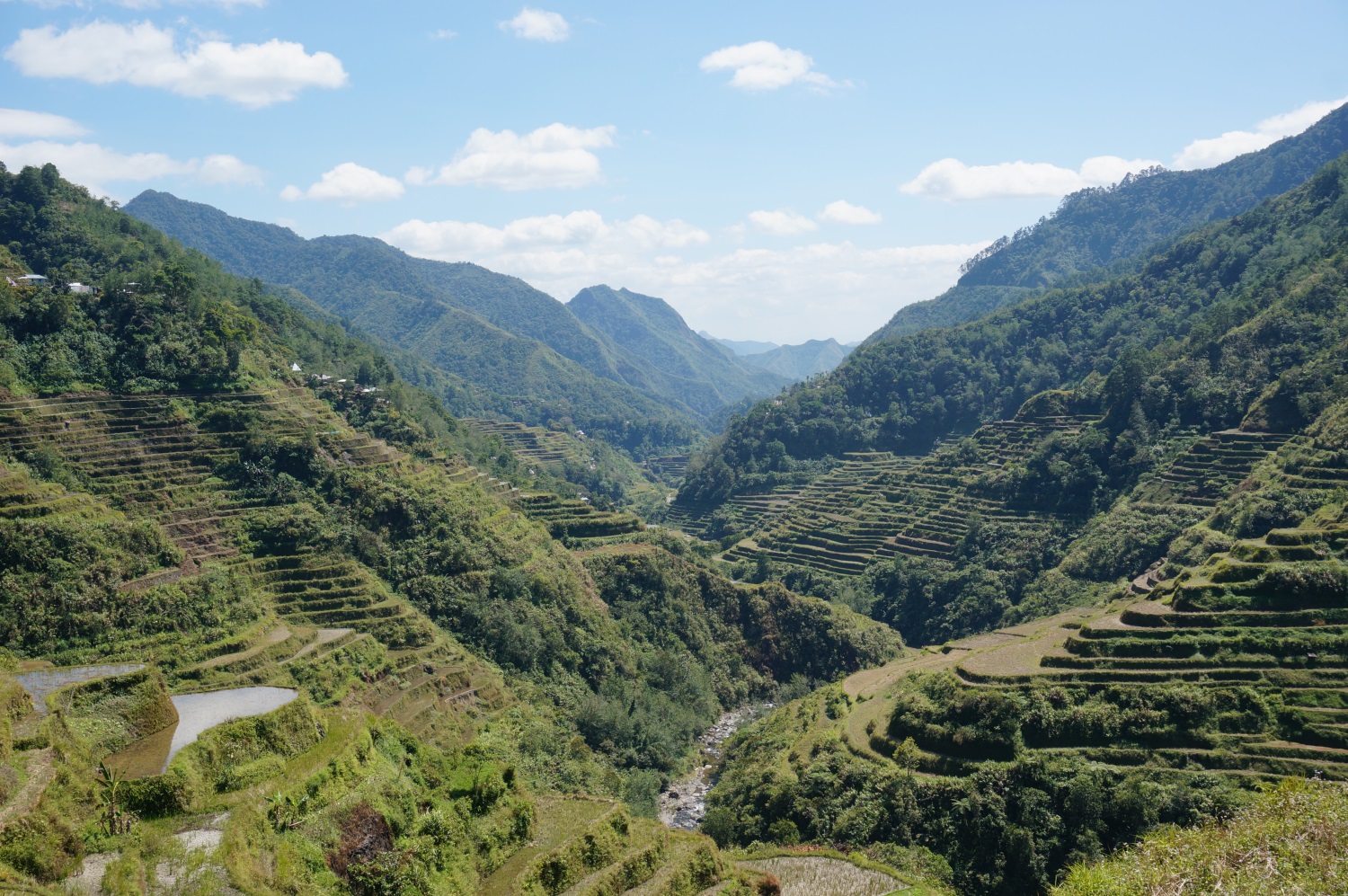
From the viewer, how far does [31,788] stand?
14.7 metres

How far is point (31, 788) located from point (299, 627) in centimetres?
2047

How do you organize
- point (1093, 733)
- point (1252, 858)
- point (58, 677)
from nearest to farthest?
point (1252, 858) < point (58, 677) < point (1093, 733)

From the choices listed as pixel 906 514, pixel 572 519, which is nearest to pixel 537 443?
pixel 906 514

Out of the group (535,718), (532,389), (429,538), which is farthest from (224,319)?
(532,389)

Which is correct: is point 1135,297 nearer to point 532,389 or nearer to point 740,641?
point 740,641

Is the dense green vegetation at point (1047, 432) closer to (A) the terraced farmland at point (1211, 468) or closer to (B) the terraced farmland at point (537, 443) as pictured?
(A) the terraced farmland at point (1211, 468)

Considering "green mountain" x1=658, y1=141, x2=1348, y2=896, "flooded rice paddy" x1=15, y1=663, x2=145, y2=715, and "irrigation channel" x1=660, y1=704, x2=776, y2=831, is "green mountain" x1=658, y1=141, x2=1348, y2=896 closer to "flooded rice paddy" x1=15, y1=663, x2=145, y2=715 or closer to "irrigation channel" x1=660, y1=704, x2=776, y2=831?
"irrigation channel" x1=660, y1=704, x2=776, y2=831

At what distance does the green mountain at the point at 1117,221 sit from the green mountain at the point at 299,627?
11625 centimetres

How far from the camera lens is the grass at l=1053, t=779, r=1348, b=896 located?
18812 mm

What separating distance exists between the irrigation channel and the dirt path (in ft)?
70.5

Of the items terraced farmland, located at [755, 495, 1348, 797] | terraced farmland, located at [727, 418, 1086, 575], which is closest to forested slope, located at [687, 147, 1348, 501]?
terraced farmland, located at [727, 418, 1086, 575]

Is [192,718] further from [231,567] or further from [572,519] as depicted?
[572,519]

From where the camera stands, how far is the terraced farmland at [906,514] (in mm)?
65562

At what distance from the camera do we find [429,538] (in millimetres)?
44406
